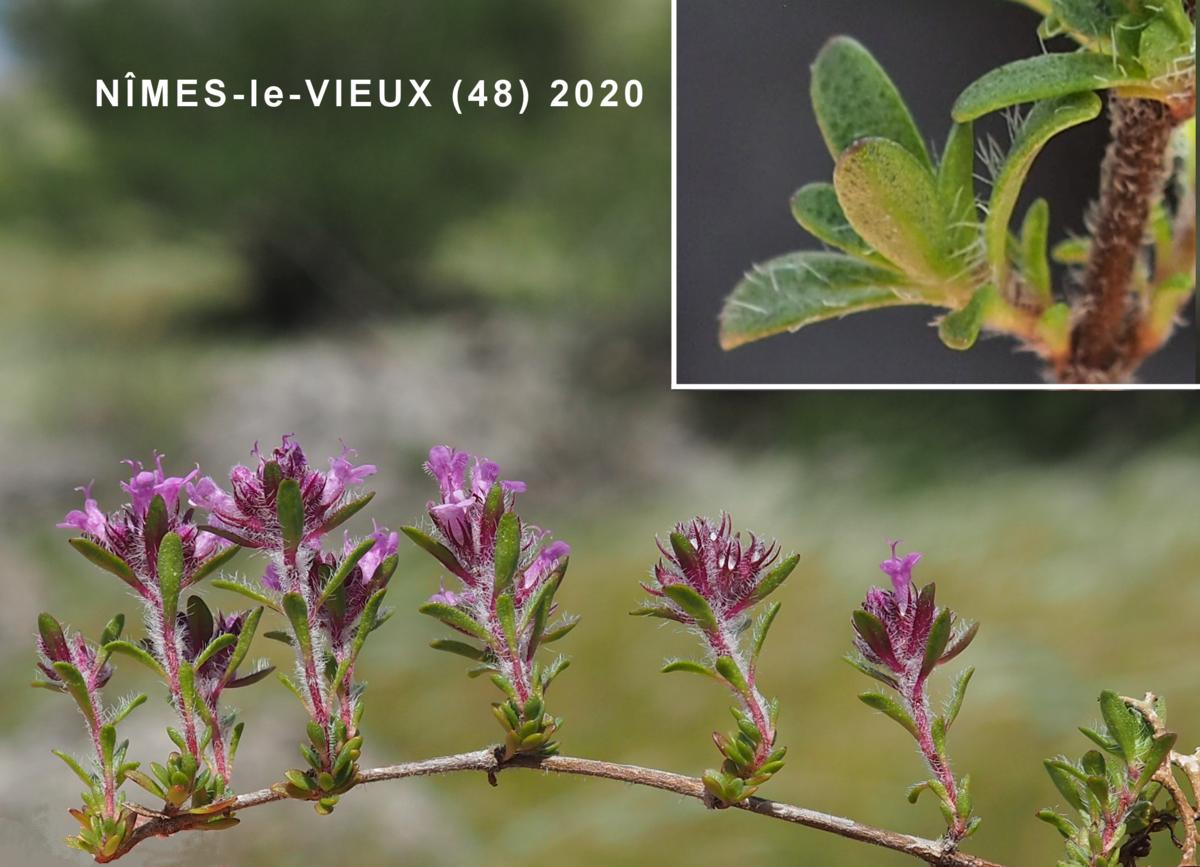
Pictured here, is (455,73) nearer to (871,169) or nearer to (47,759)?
(871,169)

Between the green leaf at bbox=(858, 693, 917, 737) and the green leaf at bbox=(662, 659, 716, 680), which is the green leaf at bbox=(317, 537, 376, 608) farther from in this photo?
the green leaf at bbox=(858, 693, 917, 737)

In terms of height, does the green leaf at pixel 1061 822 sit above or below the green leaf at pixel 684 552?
below

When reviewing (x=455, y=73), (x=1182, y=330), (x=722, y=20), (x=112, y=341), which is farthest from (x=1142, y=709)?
(x=112, y=341)

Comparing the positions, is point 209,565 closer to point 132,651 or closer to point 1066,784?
point 132,651

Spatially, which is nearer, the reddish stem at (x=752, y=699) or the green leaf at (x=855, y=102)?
the reddish stem at (x=752, y=699)

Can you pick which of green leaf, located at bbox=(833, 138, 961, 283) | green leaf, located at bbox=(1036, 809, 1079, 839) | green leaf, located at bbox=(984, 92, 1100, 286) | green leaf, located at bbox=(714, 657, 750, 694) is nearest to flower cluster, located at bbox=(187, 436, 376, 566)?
green leaf, located at bbox=(714, 657, 750, 694)

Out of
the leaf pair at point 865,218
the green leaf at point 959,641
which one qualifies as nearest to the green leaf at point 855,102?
the leaf pair at point 865,218

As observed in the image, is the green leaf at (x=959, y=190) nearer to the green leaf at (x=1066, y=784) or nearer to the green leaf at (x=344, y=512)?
the green leaf at (x=1066, y=784)
